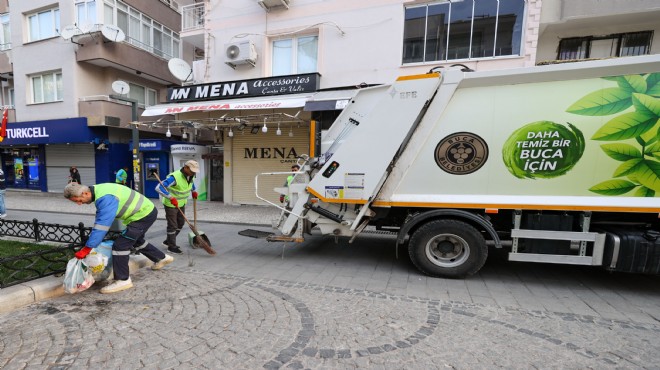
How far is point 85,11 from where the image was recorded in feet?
41.3

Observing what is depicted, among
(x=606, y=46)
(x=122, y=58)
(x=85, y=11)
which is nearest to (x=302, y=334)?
(x=606, y=46)

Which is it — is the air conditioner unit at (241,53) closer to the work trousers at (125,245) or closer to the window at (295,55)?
the window at (295,55)

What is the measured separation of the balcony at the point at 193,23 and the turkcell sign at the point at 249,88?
8.59 ft

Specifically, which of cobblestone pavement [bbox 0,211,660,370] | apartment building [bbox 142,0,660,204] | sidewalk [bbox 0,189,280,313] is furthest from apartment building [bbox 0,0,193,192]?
cobblestone pavement [bbox 0,211,660,370]

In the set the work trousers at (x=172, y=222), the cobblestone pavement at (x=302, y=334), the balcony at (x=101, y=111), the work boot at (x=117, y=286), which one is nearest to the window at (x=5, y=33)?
the balcony at (x=101, y=111)

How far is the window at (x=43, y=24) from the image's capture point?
1339cm

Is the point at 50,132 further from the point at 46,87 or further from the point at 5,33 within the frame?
the point at 5,33

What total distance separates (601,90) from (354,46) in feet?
23.2

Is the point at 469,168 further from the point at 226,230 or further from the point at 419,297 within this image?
the point at 226,230

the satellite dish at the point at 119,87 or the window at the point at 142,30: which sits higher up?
the window at the point at 142,30

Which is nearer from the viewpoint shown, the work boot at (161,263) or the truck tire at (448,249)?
the truck tire at (448,249)

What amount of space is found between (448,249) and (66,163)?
715 inches

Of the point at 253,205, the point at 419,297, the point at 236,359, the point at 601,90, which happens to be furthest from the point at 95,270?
the point at 253,205

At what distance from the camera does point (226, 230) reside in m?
7.50
